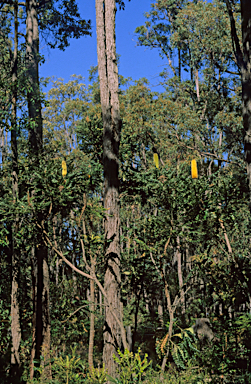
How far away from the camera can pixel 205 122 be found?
1811 centimetres

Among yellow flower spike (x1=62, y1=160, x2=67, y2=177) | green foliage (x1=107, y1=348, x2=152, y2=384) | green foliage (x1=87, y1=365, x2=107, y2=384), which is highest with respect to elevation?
yellow flower spike (x1=62, y1=160, x2=67, y2=177)

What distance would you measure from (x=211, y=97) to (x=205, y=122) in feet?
4.15

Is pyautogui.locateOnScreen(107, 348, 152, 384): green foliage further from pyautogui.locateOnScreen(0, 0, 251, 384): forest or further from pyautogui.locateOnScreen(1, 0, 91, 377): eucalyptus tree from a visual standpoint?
pyautogui.locateOnScreen(1, 0, 91, 377): eucalyptus tree

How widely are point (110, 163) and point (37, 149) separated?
2.73m

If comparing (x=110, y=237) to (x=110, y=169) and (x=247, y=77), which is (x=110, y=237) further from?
(x=247, y=77)

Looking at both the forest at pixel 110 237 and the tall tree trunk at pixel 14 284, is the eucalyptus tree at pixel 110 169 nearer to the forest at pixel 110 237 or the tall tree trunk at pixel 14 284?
the forest at pixel 110 237

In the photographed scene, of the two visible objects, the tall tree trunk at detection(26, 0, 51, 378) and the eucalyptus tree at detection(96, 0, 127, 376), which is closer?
the eucalyptus tree at detection(96, 0, 127, 376)

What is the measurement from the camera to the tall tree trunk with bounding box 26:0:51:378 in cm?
682

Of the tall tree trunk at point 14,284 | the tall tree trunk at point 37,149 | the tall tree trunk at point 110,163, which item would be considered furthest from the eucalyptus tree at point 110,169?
the tall tree trunk at point 14,284

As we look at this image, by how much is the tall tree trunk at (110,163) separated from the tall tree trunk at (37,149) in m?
1.28

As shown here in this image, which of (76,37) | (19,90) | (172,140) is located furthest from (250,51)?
(172,140)

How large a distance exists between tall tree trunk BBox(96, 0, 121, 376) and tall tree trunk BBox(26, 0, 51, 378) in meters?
1.28

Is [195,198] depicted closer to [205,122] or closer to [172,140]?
[172,140]

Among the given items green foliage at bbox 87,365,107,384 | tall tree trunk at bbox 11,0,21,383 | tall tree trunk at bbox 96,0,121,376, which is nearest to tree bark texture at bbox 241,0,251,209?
tall tree trunk at bbox 96,0,121,376
